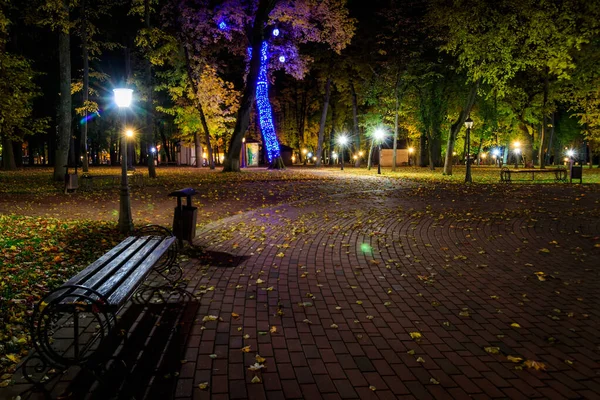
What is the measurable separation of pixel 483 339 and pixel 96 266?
429cm

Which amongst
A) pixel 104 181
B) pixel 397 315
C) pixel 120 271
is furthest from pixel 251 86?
pixel 397 315

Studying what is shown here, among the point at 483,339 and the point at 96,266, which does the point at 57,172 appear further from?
the point at 483,339

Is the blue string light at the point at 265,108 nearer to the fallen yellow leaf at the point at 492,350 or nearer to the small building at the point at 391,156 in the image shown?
the fallen yellow leaf at the point at 492,350

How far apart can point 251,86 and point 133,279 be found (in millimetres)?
25894

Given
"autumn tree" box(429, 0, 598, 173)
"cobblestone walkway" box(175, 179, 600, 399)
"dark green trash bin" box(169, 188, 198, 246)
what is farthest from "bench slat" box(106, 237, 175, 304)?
"autumn tree" box(429, 0, 598, 173)

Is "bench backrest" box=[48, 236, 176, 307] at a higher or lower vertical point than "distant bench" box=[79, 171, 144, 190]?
lower

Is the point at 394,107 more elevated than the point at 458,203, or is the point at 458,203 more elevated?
the point at 394,107

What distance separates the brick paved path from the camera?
139 inches

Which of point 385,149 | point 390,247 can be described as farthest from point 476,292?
point 385,149

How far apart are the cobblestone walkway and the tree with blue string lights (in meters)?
21.0

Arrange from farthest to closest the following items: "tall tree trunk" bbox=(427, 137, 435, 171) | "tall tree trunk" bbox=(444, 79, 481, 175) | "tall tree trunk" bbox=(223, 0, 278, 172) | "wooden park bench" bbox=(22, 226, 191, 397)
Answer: "tall tree trunk" bbox=(427, 137, 435, 171)
"tall tree trunk" bbox=(223, 0, 278, 172)
"tall tree trunk" bbox=(444, 79, 481, 175)
"wooden park bench" bbox=(22, 226, 191, 397)

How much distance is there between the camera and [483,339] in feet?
14.3

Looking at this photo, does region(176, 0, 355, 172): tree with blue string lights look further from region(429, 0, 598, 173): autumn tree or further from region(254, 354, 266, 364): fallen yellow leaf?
region(254, 354, 266, 364): fallen yellow leaf

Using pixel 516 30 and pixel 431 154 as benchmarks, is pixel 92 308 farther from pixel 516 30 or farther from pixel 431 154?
→ pixel 431 154
